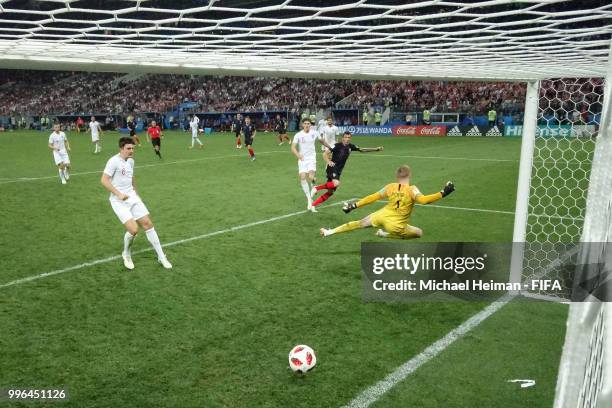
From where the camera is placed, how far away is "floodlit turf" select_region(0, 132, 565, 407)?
3.55 meters

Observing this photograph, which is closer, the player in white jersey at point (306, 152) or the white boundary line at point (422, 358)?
the white boundary line at point (422, 358)

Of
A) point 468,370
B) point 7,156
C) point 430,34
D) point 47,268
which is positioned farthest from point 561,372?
point 7,156

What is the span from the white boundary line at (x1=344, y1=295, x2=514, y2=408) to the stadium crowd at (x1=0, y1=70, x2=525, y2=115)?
24.5 metres

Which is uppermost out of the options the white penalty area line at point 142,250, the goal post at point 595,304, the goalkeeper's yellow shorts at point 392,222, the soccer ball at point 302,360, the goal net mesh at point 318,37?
the goal net mesh at point 318,37

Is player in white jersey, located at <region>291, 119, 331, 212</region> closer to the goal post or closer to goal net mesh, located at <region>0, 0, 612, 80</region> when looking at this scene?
goal net mesh, located at <region>0, 0, 612, 80</region>

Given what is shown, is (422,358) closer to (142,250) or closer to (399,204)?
(399,204)

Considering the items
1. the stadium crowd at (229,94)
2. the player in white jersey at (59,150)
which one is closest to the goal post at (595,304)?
the player in white jersey at (59,150)

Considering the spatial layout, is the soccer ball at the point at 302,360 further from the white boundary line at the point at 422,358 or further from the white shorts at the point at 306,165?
the white shorts at the point at 306,165

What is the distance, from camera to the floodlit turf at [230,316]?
3.55 m

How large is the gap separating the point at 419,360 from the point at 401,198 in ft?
8.82

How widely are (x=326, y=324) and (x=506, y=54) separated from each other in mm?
3300

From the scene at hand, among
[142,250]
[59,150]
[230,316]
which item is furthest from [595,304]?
[59,150]

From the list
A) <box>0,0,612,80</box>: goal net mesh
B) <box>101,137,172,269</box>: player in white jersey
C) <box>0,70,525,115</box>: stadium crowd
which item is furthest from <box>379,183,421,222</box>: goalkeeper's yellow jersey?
<box>0,70,525,115</box>: stadium crowd

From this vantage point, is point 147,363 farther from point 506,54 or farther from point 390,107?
point 390,107
